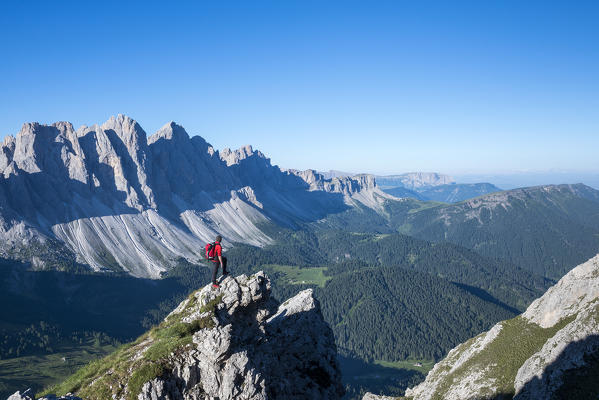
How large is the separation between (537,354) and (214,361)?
2101 inches

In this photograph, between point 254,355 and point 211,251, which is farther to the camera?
point 211,251

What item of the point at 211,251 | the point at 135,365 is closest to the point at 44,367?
the point at 211,251

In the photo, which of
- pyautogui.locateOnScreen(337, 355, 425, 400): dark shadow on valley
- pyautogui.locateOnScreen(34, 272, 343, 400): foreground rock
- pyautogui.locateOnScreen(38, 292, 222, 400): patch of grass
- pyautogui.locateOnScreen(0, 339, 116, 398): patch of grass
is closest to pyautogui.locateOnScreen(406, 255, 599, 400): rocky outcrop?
pyautogui.locateOnScreen(34, 272, 343, 400): foreground rock

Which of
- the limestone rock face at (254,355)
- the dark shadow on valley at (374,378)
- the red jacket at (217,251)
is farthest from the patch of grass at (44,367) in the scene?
the red jacket at (217,251)

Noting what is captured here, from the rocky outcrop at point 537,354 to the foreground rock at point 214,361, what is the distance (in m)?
34.0

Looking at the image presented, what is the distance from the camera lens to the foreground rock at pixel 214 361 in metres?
21.3

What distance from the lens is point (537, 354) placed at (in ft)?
174

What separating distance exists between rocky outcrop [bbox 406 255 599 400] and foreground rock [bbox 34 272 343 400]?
34.0 m

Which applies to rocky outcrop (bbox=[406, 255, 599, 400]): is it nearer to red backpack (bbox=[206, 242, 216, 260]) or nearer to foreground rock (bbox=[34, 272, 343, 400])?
foreground rock (bbox=[34, 272, 343, 400])

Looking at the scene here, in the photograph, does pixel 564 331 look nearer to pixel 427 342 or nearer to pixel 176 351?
pixel 176 351

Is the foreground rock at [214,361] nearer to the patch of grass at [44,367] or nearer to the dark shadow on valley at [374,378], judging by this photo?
the patch of grass at [44,367]

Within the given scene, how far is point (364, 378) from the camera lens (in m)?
166

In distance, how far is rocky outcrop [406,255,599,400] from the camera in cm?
4672

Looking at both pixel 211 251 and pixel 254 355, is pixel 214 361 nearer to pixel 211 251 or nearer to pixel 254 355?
pixel 254 355
